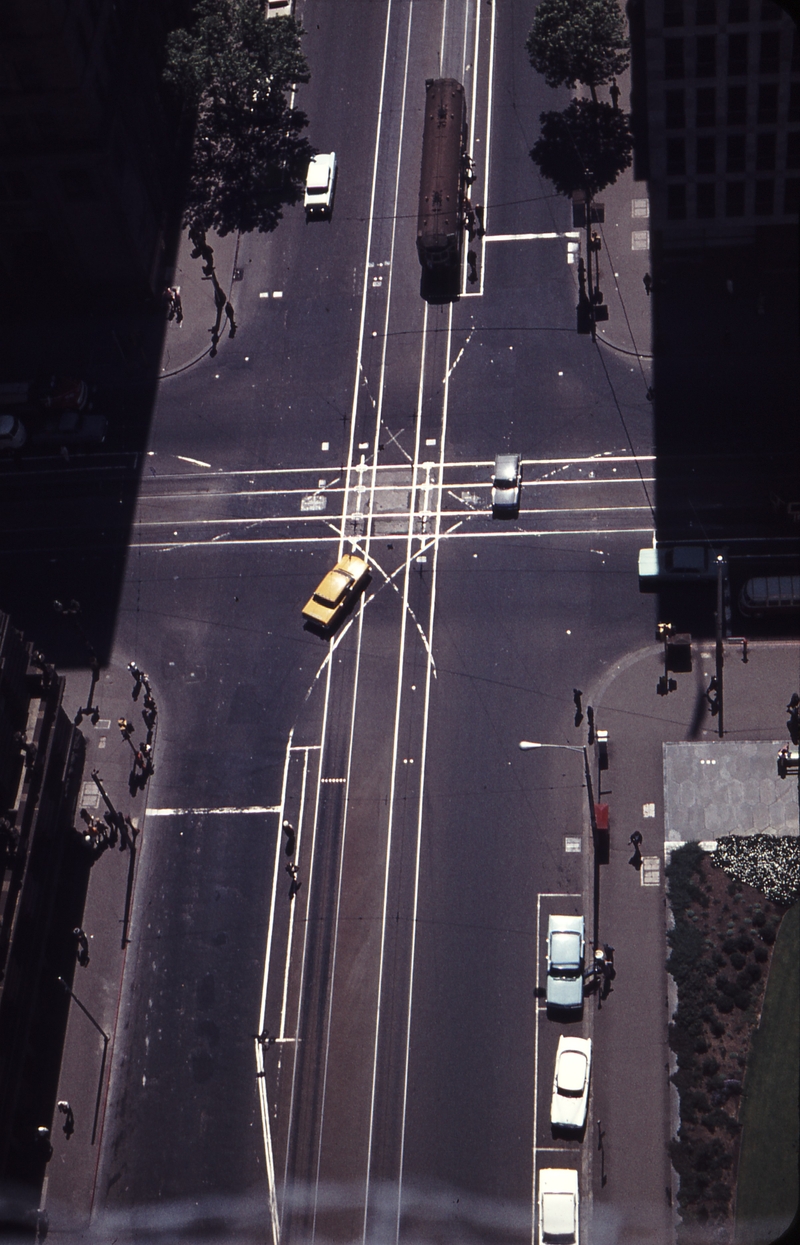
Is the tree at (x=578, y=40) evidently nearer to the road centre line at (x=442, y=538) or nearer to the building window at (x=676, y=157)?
the building window at (x=676, y=157)

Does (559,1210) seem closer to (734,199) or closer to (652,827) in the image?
(652,827)

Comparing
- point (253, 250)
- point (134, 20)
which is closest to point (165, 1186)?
point (253, 250)

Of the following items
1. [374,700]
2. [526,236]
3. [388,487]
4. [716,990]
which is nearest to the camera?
[716,990]

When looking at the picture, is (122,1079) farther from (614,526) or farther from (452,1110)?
(614,526)

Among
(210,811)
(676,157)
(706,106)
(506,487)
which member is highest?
(706,106)

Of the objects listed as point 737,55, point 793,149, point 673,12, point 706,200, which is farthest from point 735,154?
point 673,12

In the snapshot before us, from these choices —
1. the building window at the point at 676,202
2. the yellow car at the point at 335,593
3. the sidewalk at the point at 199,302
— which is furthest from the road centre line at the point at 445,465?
the building window at the point at 676,202

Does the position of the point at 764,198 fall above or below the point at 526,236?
below
